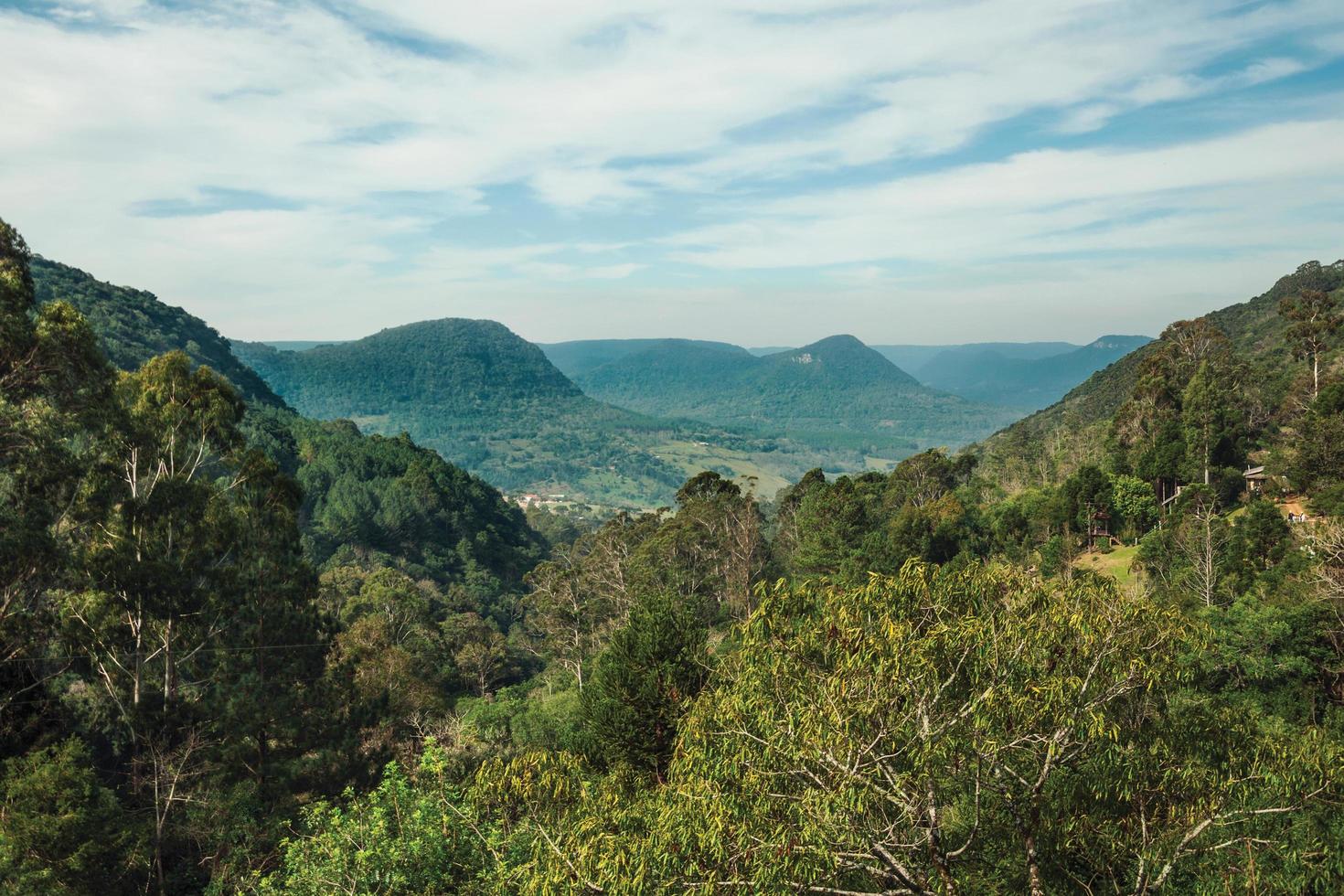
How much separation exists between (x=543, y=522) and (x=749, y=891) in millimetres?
124329

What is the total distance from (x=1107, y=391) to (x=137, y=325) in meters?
129

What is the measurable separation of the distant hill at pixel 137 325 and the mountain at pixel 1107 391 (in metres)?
90.6

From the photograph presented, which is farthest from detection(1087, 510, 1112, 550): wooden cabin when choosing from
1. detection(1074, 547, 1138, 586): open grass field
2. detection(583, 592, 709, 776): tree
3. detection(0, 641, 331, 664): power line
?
detection(0, 641, 331, 664): power line

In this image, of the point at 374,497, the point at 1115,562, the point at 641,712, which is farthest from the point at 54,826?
the point at 374,497

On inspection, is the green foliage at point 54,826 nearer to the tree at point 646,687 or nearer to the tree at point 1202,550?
the tree at point 646,687

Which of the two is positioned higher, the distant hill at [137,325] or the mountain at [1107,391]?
the distant hill at [137,325]

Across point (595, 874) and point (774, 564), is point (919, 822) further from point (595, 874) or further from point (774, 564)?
point (774, 564)

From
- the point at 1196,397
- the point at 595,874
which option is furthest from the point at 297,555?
the point at 1196,397

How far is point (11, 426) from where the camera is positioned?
43.7 feet

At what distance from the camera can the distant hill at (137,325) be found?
4050 inches

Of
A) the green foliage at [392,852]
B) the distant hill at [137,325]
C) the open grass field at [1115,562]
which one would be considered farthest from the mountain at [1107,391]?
the distant hill at [137,325]

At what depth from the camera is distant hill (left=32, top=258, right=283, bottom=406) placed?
338ft

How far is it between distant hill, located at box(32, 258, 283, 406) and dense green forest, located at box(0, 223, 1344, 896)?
8238 centimetres

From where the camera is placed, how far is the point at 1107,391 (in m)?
101
